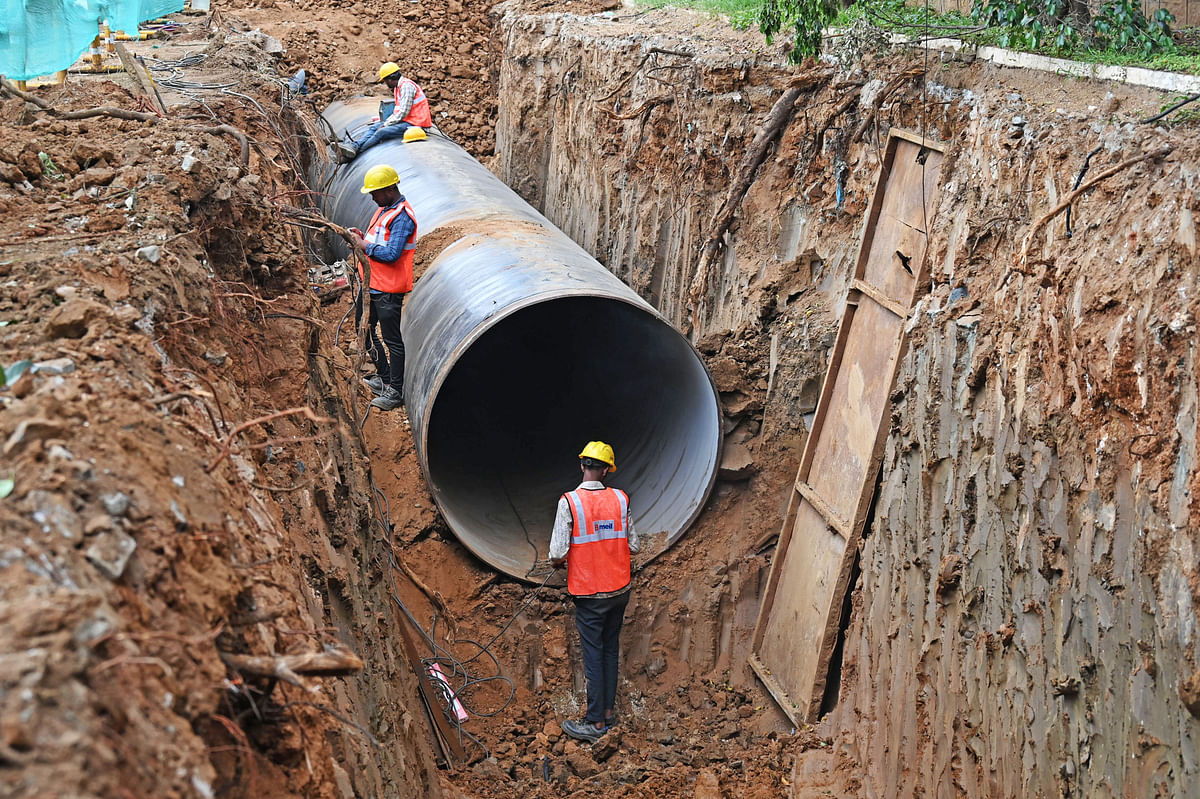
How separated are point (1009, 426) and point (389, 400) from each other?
5.24 m

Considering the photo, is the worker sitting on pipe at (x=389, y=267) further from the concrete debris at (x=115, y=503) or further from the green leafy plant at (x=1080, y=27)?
the concrete debris at (x=115, y=503)

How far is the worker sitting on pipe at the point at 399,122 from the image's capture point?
10.9m

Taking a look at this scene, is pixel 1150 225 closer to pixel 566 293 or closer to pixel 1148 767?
pixel 1148 767

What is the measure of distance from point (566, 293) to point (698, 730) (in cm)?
296

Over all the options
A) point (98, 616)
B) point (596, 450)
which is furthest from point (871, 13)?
point (98, 616)

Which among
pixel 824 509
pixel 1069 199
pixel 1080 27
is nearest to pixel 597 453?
pixel 824 509

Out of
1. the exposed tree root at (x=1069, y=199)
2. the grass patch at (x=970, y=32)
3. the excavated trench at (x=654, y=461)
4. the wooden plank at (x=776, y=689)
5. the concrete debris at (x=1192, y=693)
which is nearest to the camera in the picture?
the excavated trench at (x=654, y=461)

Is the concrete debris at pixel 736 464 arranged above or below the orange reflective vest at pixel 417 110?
below

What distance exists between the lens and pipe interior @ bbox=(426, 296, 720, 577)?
7.25 m

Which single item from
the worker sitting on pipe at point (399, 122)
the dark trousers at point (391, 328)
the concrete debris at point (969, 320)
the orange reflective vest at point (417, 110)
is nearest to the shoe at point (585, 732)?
the dark trousers at point (391, 328)

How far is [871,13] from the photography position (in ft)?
21.7

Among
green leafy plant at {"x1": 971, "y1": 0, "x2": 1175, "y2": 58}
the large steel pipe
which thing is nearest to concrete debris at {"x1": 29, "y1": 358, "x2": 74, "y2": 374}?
the large steel pipe

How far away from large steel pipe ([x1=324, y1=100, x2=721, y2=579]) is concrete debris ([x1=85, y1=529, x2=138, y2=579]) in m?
4.93

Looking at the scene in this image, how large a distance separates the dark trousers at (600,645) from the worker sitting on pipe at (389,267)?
280 centimetres
